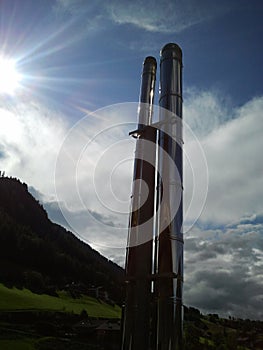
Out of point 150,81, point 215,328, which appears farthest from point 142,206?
point 215,328

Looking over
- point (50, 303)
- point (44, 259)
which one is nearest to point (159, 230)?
point (50, 303)

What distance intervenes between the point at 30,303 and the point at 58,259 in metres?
23.1

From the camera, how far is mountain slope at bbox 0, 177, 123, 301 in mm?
43594

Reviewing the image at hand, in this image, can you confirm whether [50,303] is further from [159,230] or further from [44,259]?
[159,230]

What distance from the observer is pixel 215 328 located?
44.8 metres

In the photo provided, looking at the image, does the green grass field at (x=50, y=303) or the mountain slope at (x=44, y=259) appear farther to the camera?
the mountain slope at (x=44, y=259)

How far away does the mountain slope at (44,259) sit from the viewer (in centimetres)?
4359

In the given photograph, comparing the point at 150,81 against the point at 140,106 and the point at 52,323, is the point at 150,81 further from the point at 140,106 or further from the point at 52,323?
the point at 52,323

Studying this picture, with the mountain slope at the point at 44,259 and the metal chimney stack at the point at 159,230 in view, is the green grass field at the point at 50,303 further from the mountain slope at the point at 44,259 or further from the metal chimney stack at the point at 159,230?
the metal chimney stack at the point at 159,230

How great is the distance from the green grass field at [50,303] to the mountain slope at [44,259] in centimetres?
253

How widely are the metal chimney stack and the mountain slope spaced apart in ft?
75.8

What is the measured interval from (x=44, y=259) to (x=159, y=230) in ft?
161

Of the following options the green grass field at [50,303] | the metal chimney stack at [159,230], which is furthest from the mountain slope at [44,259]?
the metal chimney stack at [159,230]

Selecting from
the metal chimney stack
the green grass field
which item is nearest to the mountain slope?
the green grass field
